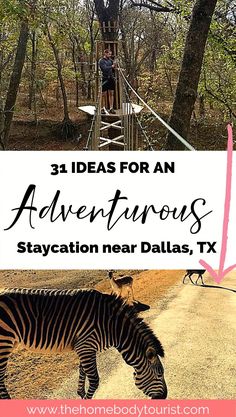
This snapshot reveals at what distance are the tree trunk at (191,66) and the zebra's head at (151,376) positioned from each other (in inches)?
114

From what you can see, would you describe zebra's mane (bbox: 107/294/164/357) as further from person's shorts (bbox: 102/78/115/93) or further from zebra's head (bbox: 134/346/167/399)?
person's shorts (bbox: 102/78/115/93)

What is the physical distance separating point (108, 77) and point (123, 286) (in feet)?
19.7

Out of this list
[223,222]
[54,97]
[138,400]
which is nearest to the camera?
[138,400]

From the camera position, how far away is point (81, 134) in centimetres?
1534

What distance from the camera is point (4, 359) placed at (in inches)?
34.3

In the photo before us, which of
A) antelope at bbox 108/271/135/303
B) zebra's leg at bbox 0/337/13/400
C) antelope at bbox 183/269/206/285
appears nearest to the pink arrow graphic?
antelope at bbox 183/269/206/285

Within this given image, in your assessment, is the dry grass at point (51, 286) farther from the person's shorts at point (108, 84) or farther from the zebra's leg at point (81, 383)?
the person's shorts at point (108, 84)

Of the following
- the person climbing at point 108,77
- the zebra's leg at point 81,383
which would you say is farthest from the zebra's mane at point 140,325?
the person climbing at point 108,77

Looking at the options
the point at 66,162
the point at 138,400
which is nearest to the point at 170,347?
the point at 138,400

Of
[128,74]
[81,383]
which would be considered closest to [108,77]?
[81,383]

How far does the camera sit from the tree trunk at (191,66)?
3547mm

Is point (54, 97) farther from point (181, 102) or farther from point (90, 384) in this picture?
point (90, 384)

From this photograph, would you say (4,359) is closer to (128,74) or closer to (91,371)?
(91,371)

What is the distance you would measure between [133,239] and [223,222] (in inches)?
7.6
